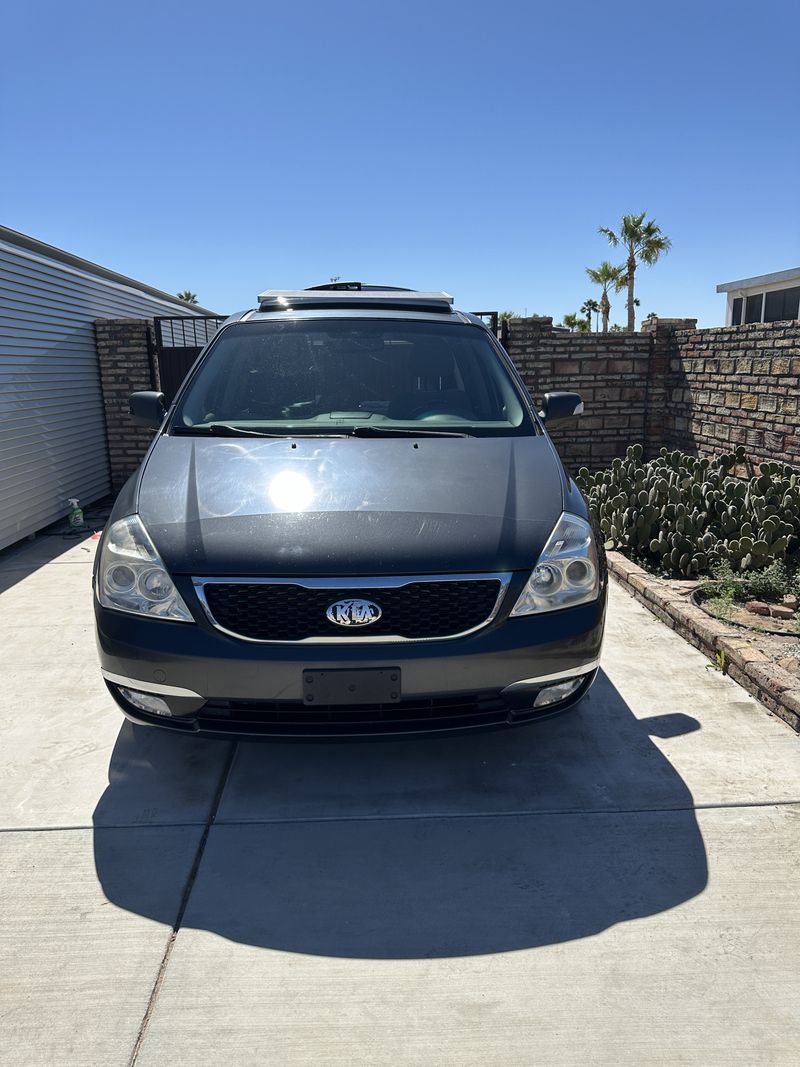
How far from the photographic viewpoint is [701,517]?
5355 millimetres

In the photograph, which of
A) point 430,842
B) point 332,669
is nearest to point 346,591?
point 332,669

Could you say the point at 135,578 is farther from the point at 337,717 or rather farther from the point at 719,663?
the point at 719,663

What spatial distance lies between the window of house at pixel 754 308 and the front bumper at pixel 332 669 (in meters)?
23.2

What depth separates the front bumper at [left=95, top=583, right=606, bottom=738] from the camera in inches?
97.4

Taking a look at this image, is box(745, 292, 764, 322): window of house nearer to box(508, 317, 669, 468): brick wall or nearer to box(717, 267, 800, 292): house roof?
box(717, 267, 800, 292): house roof

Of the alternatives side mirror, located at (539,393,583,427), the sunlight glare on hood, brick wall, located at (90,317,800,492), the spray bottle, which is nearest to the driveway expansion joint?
the sunlight glare on hood

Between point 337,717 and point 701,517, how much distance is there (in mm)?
3720

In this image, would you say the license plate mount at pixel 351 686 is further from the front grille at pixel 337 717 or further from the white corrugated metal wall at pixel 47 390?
the white corrugated metal wall at pixel 47 390

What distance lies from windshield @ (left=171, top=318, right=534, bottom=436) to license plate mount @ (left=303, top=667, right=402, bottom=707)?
130cm

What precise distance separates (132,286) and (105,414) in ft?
9.29

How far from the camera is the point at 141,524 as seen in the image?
2.75 metres

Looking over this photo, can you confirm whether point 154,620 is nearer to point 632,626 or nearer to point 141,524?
point 141,524

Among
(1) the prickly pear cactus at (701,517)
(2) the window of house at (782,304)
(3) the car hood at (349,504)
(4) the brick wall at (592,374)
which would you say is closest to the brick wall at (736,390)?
(4) the brick wall at (592,374)

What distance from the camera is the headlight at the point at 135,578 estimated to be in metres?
2.57
